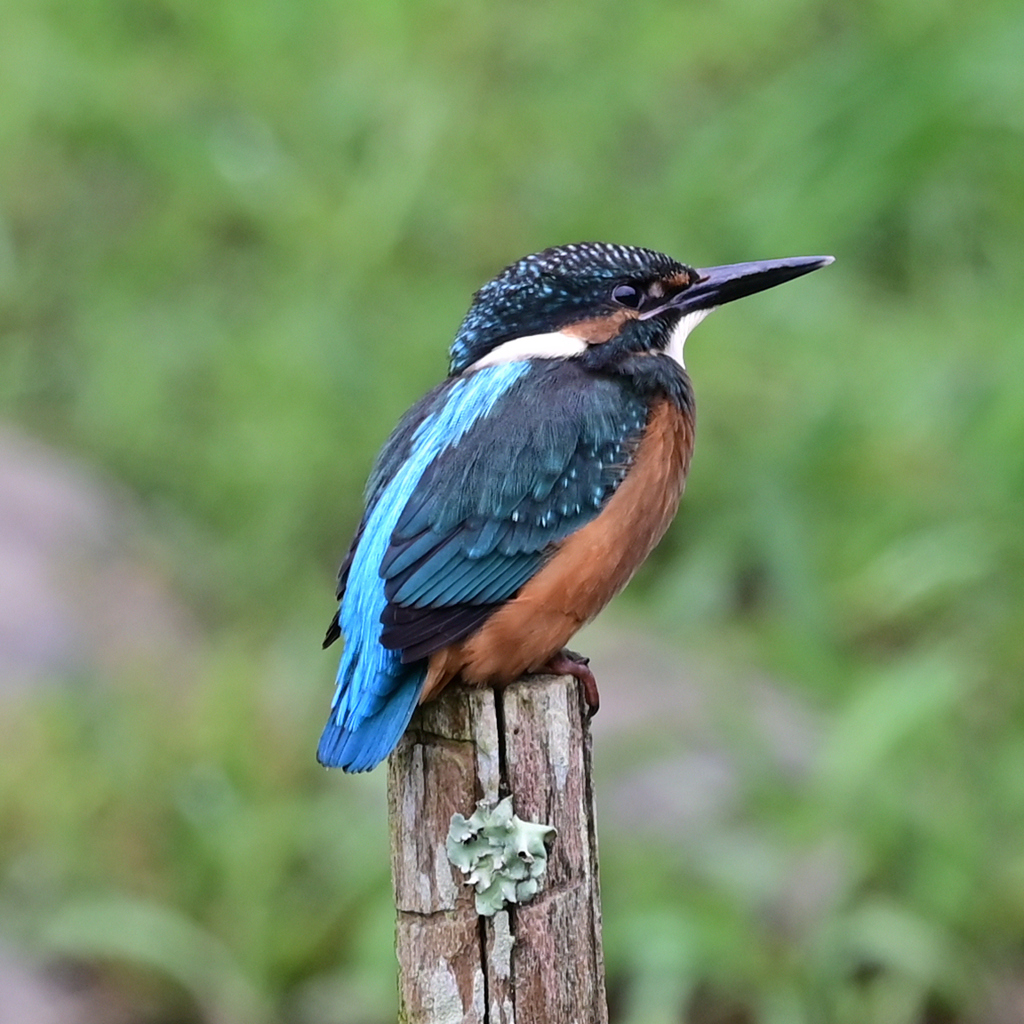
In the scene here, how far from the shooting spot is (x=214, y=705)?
4.51m

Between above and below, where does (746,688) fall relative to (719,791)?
above

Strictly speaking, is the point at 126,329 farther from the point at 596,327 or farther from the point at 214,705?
the point at 596,327

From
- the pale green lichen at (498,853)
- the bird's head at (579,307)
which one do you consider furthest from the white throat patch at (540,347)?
the pale green lichen at (498,853)

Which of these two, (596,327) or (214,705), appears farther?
(214,705)

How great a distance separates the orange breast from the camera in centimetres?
258

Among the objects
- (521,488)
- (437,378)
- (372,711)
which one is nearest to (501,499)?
(521,488)

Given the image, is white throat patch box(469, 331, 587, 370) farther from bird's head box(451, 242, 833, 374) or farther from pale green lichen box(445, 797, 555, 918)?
pale green lichen box(445, 797, 555, 918)

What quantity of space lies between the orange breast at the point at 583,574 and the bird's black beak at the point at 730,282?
0.64 ft

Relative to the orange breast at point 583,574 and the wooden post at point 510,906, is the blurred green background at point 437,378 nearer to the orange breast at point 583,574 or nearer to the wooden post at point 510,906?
the orange breast at point 583,574

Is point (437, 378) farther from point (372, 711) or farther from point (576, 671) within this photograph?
point (372, 711)

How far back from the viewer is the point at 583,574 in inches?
107

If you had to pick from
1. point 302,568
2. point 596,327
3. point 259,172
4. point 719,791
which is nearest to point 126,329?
point 259,172

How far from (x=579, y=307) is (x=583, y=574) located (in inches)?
Answer: 17.8

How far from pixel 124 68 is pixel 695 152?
242 cm
